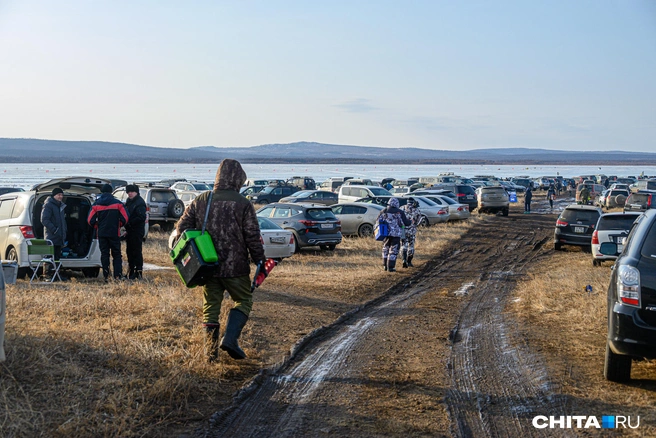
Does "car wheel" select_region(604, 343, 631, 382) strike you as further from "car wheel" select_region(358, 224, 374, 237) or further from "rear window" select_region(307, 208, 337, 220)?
"car wheel" select_region(358, 224, 374, 237)

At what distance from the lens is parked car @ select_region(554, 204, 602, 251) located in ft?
71.1

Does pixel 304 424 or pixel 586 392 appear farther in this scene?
pixel 586 392

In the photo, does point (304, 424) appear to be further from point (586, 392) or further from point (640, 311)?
point (640, 311)

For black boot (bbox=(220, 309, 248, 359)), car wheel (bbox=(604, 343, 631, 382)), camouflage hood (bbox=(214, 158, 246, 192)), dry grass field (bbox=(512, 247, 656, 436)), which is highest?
camouflage hood (bbox=(214, 158, 246, 192))

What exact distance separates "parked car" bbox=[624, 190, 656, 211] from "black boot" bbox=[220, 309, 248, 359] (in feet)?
91.0

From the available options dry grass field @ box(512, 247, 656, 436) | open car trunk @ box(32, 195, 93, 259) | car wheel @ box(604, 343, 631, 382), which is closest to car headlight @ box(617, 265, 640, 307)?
car wheel @ box(604, 343, 631, 382)

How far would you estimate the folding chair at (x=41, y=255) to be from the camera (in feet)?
41.0

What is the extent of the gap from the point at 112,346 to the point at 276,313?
349cm

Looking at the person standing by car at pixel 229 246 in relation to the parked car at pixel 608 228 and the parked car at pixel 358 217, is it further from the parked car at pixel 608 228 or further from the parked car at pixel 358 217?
the parked car at pixel 358 217

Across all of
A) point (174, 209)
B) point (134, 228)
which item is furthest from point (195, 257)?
point (174, 209)

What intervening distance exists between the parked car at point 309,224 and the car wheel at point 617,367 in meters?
14.7

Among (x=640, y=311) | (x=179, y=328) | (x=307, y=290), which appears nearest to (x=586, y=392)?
(x=640, y=311)

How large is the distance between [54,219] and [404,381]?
8289 mm

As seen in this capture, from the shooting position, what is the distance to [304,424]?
5395mm
